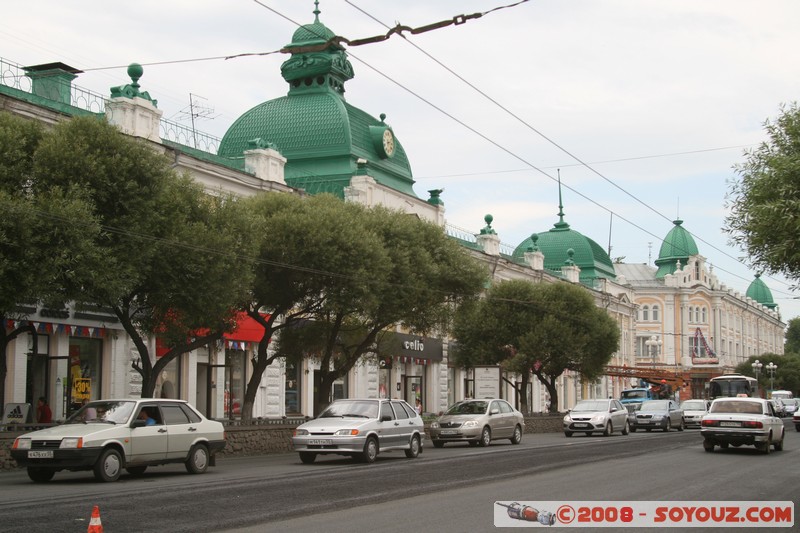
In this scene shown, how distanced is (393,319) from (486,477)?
48.0ft

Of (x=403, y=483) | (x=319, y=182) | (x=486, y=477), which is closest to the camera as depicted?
(x=403, y=483)

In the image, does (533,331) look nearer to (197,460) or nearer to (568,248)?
(568,248)

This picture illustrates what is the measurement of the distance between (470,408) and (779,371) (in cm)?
9277

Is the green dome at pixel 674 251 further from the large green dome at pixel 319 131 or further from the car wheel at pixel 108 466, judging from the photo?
the car wheel at pixel 108 466

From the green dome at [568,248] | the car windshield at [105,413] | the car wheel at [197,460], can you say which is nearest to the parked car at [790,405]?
the green dome at [568,248]

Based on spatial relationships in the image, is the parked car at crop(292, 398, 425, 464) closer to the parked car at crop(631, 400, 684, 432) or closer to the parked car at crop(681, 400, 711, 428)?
the parked car at crop(631, 400, 684, 432)

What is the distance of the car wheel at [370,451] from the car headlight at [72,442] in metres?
7.48

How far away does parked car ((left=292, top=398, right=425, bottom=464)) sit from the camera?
22.3 m

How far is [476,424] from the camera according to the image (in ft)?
102

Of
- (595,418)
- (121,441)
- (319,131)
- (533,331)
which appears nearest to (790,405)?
(533,331)

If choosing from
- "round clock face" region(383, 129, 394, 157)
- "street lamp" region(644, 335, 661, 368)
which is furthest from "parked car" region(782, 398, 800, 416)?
"round clock face" region(383, 129, 394, 157)

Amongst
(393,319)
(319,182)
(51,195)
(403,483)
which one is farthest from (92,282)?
(319,182)

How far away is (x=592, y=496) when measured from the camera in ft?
48.8

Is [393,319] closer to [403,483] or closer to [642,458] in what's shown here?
[642,458]
